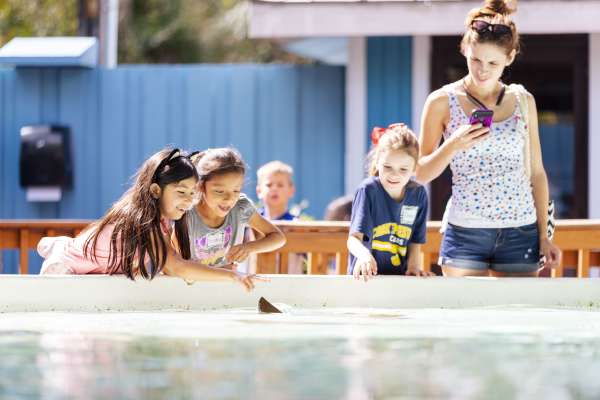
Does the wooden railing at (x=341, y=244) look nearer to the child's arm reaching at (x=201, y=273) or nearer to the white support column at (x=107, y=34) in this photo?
the child's arm reaching at (x=201, y=273)

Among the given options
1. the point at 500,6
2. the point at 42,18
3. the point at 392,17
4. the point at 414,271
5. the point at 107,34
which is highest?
the point at 42,18

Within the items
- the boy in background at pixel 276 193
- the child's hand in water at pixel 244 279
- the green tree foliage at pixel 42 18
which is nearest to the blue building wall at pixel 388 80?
the boy in background at pixel 276 193

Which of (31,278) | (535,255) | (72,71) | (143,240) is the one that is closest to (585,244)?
(535,255)

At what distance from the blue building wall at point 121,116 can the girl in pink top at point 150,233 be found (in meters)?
4.63

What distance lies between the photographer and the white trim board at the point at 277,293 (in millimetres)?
4523

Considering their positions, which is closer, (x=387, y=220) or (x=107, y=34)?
(x=387, y=220)

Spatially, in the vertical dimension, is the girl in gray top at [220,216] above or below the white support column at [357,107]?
below

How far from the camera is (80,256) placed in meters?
4.97

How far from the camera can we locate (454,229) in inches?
175

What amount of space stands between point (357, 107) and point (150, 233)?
469cm

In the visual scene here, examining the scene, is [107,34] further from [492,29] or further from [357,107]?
[492,29]

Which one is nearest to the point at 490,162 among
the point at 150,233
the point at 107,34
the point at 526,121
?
the point at 526,121

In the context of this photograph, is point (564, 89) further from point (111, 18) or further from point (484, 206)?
point (484, 206)

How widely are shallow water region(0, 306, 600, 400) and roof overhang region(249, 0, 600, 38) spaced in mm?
4134
